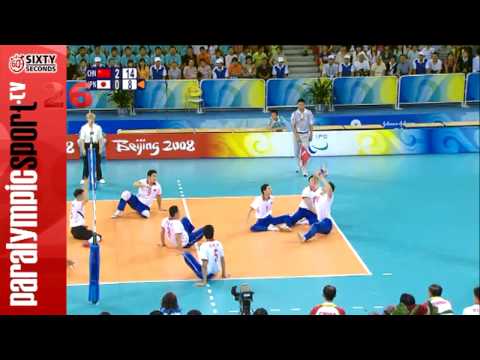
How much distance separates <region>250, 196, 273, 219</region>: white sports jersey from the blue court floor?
5.86 feet

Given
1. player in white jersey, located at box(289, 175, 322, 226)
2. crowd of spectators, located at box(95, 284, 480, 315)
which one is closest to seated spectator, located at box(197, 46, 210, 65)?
player in white jersey, located at box(289, 175, 322, 226)

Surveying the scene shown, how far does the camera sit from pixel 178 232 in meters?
17.6

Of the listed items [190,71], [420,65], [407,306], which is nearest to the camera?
[407,306]

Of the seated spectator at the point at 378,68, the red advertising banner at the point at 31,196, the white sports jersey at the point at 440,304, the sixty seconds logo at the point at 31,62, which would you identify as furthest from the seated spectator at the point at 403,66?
the red advertising banner at the point at 31,196

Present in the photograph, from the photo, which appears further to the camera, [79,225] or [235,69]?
[235,69]

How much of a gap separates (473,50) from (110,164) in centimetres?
1536

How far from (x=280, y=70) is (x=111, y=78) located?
9151mm

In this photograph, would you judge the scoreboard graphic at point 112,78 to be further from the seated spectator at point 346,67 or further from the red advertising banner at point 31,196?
the red advertising banner at point 31,196

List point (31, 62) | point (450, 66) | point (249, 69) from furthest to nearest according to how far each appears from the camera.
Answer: point (450, 66) < point (249, 69) < point (31, 62)

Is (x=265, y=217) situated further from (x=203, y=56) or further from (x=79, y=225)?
(x=203, y=56)

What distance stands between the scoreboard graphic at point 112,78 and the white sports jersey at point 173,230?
5.64 meters

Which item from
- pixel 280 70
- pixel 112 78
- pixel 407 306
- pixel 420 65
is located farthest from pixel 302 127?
pixel 407 306
